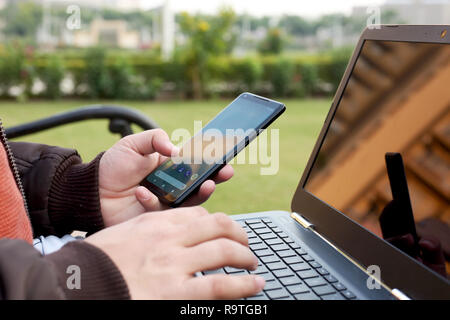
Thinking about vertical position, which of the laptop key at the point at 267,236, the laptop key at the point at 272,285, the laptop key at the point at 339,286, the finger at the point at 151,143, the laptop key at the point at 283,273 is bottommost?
the laptop key at the point at 267,236

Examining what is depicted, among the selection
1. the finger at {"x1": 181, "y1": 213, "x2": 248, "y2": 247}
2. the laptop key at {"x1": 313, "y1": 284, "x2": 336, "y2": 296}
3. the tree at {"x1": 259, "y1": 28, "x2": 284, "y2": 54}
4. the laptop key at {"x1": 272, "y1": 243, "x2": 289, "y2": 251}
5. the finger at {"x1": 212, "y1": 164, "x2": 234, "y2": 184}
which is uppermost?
the tree at {"x1": 259, "y1": 28, "x2": 284, "y2": 54}

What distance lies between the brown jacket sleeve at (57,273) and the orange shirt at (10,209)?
0.87 ft

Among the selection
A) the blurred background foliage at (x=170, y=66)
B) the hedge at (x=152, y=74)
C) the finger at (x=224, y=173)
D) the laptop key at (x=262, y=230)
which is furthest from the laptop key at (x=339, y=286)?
the hedge at (x=152, y=74)

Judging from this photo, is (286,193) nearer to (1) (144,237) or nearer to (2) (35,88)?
(1) (144,237)

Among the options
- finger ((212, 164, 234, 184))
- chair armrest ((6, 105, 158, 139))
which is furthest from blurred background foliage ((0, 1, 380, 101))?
finger ((212, 164, 234, 184))

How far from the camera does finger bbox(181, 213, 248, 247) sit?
1.94 feet

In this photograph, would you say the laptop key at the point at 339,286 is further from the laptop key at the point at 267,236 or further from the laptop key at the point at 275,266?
the laptop key at the point at 267,236

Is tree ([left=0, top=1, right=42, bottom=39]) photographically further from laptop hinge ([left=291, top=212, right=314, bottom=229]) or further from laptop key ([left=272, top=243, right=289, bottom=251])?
laptop key ([left=272, top=243, right=289, bottom=251])

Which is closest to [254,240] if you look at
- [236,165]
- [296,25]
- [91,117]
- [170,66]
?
[91,117]

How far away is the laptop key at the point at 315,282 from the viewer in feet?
2.24

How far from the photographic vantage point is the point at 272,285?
0.68 m
